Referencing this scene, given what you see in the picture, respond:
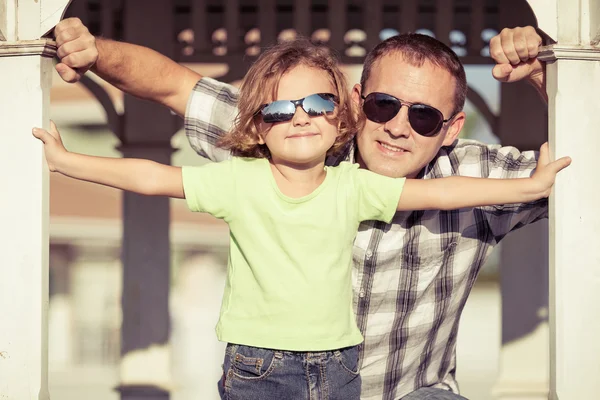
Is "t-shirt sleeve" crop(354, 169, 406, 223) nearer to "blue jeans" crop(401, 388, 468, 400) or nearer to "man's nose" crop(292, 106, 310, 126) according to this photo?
"man's nose" crop(292, 106, 310, 126)

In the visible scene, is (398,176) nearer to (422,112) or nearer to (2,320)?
(422,112)

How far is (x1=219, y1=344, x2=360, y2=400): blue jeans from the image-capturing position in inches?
117

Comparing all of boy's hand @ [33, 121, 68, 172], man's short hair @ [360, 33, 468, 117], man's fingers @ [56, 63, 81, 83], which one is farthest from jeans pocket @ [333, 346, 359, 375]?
man's fingers @ [56, 63, 81, 83]

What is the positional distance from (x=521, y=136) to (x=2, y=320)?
3.52m

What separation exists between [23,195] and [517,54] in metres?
1.78

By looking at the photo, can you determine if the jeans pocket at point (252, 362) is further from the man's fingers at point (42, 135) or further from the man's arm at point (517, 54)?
the man's arm at point (517, 54)

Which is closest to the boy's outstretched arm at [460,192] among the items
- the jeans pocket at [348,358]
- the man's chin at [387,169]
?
the man's chin at [387,169]

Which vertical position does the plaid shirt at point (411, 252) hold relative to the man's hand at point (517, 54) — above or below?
below

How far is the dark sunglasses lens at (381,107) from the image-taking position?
329 centimetres

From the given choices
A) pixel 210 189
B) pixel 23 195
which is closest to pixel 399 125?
pixel 210 189

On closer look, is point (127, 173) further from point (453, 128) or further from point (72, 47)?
point (453, 128)

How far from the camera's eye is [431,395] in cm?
383

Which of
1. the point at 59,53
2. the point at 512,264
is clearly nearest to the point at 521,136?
the point at 512,264

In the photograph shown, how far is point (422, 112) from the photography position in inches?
130
